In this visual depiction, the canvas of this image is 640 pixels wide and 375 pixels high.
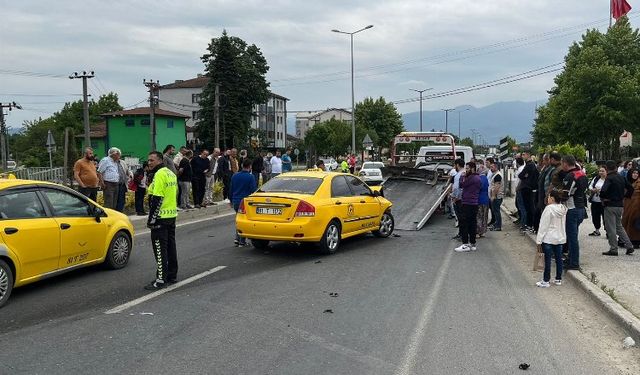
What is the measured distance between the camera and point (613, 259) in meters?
9.70

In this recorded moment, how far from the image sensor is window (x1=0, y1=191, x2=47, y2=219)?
22.6ft

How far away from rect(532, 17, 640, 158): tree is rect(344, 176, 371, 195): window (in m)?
22.9

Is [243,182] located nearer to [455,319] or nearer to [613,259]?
[455,319]

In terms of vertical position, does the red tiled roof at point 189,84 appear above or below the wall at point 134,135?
above

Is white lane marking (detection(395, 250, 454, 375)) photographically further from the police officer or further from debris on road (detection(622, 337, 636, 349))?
the police officer

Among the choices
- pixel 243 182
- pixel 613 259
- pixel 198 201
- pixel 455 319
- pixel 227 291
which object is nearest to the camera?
pixel 455 319

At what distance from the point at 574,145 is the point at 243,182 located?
31989mm

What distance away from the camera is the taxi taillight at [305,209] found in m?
9.88

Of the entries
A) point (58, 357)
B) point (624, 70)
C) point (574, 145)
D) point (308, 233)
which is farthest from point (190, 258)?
point (574, 145)

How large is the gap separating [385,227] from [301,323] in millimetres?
6838

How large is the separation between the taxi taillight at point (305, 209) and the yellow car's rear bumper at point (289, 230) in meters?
0.09

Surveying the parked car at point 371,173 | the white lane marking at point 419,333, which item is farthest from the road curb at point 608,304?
the parked car at point 371,173

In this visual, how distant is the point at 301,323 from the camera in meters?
6.14

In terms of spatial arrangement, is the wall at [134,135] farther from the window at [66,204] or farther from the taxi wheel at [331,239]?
the window at [66,204]
